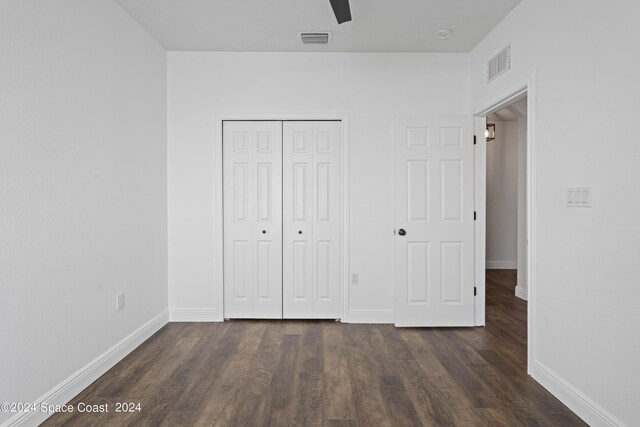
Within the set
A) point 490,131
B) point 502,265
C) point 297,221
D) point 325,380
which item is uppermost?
point 490,131

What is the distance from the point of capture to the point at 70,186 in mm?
2180

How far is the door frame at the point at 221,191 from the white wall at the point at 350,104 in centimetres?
6

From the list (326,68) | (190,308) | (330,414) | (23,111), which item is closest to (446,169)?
(326,68)

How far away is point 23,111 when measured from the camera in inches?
72.0

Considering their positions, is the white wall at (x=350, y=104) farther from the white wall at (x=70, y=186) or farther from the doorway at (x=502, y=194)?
the doorway at (x=502, y=194)

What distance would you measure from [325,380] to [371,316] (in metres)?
1.29

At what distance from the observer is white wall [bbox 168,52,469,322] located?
11.7 ft

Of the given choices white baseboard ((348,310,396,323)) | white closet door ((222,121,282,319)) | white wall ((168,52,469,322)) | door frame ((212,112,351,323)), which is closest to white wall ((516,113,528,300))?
white wall ((168,52,469,322))

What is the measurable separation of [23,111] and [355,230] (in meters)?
2.71

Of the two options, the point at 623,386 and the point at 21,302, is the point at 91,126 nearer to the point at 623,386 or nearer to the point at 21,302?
the point at 21,302

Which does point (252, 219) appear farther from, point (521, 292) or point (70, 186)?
point (521, 292)

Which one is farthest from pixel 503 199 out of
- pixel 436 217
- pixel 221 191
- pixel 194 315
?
pixel 194 315

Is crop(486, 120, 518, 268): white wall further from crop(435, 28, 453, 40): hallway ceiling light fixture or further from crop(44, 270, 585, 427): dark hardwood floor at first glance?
crop(435, 28, 453, 40): hallway ceiling light fixture

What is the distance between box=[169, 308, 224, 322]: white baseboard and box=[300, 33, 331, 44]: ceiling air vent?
2837 mm
